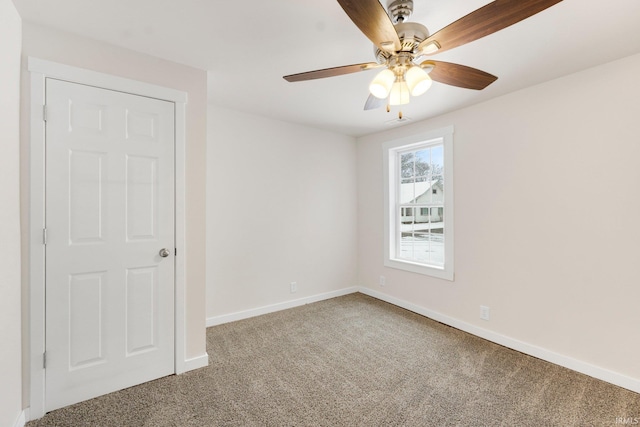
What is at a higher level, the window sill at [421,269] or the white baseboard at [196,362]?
the window sill at [421,269]

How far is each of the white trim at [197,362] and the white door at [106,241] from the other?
141 millimetres

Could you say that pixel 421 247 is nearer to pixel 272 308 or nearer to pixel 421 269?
Answer: pixel 421 269

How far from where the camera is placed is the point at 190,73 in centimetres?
228

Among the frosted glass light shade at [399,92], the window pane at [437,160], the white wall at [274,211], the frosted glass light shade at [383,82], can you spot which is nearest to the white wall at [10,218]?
the white wall at [274,211]

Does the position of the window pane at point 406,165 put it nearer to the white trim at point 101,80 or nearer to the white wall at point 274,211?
the white wall at point 274,211

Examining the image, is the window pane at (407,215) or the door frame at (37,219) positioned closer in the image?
the door frame at (37,219)

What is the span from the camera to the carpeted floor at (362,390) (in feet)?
5.90

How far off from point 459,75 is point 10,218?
262 cm

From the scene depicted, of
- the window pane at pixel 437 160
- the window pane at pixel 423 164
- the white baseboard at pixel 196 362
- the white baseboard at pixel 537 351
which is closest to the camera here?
the white baseboard at pixel 537 351

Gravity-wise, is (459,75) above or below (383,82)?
above

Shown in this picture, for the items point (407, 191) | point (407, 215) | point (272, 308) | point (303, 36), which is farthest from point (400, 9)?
point (272, 308)

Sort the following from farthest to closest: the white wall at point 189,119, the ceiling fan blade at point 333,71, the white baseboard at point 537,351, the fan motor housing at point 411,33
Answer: the white baseboard at point 537,351
the white wall at point 189,119
the ceiling fan blade at point 333,71
the fan motor housing at point 411,33

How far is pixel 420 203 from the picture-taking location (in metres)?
3.76

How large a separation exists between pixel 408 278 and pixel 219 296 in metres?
2.31
